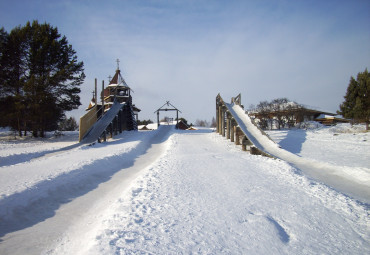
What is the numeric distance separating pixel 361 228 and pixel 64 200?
625 centimetres

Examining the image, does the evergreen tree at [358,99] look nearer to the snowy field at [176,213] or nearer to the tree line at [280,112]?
the tree line at [280,112]

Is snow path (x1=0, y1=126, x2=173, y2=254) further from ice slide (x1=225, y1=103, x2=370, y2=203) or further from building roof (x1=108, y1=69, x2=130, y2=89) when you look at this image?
building roof (x1=108, y1=69, x2=130, y2=89)

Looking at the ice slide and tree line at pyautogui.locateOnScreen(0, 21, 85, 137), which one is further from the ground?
tree line at pyautogui.locateOnScreen(0, 21, 85, 137)

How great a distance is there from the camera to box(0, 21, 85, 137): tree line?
62.2ft

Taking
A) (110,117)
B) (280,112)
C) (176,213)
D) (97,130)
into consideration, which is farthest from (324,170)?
(280,112)

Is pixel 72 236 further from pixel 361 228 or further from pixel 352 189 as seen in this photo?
pixel 352 189

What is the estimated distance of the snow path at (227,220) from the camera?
10.8 feet

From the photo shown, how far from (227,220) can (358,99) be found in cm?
2832

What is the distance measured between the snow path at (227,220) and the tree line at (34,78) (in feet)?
56.4

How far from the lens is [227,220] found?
4121mm

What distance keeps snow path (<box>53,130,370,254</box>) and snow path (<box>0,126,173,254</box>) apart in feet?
1.60

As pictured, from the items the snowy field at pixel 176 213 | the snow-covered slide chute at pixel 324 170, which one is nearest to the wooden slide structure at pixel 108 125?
the snowy field at pixel 176 213

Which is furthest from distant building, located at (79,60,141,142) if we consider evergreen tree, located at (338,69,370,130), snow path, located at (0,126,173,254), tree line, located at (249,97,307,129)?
evergreen tree, located at (338,69,370,130)

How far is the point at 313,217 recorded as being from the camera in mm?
4379
